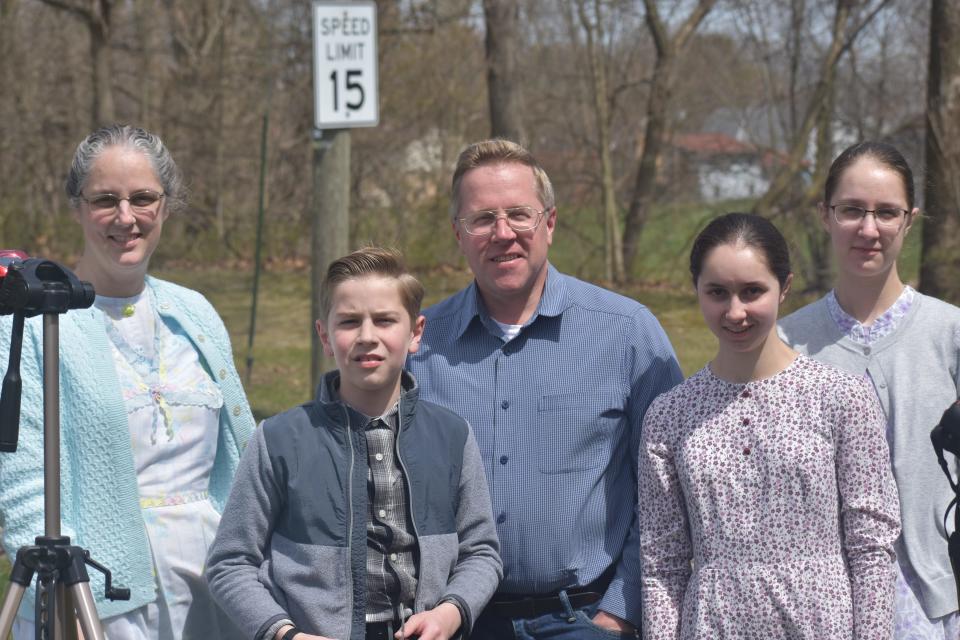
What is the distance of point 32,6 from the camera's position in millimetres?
17828

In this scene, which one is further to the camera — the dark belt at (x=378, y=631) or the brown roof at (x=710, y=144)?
the brown roof at (x=710, y=144)

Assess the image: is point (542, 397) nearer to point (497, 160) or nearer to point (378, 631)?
point (497, 160)

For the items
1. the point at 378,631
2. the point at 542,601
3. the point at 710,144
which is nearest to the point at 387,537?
the point at 378,631

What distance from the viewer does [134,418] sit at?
2.99 m

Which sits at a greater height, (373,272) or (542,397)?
(373,272)

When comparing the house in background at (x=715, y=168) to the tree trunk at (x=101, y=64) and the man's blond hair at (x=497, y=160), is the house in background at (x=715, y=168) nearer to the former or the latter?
the tree trunk at (x=101, y=64)

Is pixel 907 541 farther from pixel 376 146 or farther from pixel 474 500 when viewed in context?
pixel 376 146

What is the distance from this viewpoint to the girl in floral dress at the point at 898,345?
2.84 meters

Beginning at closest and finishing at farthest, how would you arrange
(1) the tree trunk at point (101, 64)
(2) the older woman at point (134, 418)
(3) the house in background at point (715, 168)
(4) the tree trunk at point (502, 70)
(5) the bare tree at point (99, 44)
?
(2) the older woman at point (134, 418)
(4) the tree trunk at point (502, 70)
(5) the bare tree at point (99, 44)
(1) the tree trunk at point (101, 64)
(3) the house in background at point (715, 168)

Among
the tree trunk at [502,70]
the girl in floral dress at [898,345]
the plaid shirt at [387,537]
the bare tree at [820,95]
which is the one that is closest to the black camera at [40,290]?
the plaid shirt at [387,537]

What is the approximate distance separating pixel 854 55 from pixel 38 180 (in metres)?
11.4

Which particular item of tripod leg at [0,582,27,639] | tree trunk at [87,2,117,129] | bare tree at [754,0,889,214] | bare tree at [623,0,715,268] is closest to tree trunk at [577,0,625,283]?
bare tree at [623,0,715,268]

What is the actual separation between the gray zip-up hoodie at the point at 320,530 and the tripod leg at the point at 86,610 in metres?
0.28

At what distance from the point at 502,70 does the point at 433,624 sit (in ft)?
38.1
